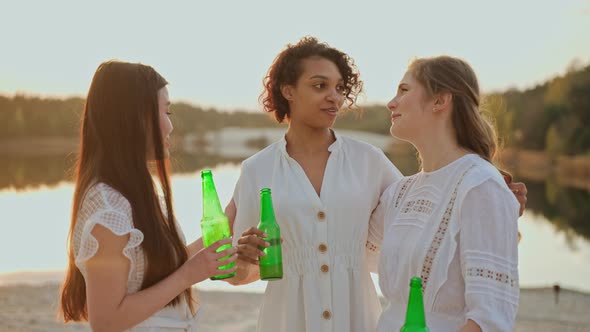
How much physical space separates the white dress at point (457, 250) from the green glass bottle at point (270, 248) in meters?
0.49

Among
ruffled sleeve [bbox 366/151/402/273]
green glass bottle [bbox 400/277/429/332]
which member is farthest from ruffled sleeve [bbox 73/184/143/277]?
ruffled sleeve [bbox 366/151/402/273]

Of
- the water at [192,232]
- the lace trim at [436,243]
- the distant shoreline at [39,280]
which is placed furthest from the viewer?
the water at [192,232]

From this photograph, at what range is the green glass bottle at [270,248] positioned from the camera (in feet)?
11.0

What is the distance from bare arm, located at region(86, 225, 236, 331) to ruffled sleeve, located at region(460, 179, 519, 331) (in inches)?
41.7

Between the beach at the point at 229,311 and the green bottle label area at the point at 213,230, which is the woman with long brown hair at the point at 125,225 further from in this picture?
the beach at the point at 229,311

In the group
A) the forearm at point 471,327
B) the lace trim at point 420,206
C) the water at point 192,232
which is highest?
the lace trim at point 420,206

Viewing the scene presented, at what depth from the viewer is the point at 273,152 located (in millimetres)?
4078

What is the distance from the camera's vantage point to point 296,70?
415 cm

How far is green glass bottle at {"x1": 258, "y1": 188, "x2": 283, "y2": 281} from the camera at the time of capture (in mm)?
3357

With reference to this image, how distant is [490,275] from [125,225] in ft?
4.20

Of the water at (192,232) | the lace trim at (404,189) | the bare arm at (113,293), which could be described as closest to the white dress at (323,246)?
the lace trim at (404,189)

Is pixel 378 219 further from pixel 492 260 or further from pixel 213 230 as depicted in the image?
pixel 492 260

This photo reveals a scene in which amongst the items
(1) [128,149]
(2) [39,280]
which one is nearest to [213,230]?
(1) [128,149]

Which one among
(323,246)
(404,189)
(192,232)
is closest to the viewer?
(404,189)
